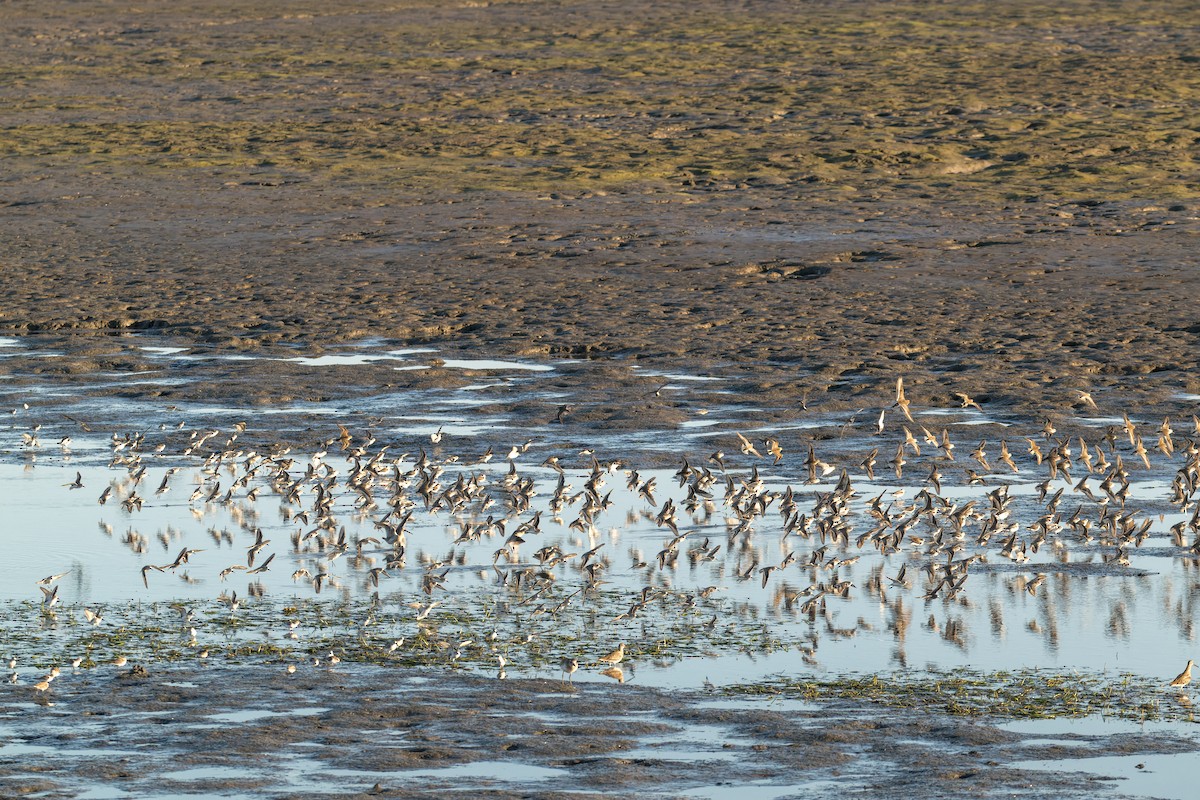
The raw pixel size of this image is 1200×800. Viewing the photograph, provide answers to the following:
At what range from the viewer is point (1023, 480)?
1313 cm

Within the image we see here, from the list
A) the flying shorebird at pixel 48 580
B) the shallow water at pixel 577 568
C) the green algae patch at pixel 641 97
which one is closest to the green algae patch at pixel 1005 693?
the shallow water at pixel 577 568

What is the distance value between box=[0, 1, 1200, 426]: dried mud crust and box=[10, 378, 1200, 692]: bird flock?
218 centimetres

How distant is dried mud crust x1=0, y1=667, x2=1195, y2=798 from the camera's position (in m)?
7.36

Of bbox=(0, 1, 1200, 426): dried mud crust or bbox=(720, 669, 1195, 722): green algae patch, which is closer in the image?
bbox=(720, 669, 1195, 722): green algae patch

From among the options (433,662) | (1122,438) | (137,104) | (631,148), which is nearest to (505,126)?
(631,148)

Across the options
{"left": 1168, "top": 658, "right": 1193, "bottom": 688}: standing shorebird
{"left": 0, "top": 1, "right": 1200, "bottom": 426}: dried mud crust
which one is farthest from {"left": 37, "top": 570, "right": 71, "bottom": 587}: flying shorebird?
{"left": 0, "top": 1, "right": 1200, "bottom": 426}: dried mud crust

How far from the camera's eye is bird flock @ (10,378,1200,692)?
9938mm

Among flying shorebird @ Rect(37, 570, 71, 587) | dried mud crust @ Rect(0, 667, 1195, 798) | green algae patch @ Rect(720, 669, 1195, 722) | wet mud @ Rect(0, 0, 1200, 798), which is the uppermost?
wet mud @ Rect(0, 0, 1200, 798)

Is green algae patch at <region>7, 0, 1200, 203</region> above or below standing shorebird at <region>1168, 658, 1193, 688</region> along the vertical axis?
above

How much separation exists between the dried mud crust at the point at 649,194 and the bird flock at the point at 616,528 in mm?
2182

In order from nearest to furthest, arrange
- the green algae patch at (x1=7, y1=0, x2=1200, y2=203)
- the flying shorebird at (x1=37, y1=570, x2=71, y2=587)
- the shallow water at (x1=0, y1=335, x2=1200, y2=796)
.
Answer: the shallow water at (x1=0, y1=335, x2=1200, y2=796) → the flying shorebird at (x1=37, y1=570, x2=71, y2=587) → the green algae patch at (x1=7, y1=0, x2=1200, y2=203)

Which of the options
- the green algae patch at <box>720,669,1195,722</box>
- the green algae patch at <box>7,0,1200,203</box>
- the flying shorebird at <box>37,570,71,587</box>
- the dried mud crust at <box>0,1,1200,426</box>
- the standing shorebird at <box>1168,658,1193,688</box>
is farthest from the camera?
the green algae patch at <box>7,0,1200,203</box>

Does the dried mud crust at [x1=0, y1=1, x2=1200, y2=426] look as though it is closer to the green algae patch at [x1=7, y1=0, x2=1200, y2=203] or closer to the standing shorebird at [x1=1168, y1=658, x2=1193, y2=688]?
the green algae patch at [x1=7, y1=0, x2=1200, y2=203]

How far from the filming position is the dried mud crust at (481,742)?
24.1 ft
